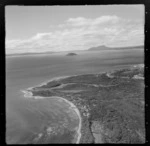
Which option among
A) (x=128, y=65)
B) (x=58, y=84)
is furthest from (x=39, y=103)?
(x=128, y=65)

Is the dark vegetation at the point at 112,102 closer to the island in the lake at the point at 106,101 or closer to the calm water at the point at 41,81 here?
the island in the lake at the point at 106,101

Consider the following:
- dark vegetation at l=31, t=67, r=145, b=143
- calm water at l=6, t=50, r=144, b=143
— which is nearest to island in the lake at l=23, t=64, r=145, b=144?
dark vegetation at l=31, t=67, r=145, b=143

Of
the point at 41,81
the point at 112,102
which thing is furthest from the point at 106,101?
the point at 41,81

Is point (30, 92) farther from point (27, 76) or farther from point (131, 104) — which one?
point (131, 104)

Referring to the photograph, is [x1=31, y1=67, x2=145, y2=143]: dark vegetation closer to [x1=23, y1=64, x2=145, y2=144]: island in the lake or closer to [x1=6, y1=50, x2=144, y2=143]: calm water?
[x1=23, y1=64, x2=145, y2=144]: island in the lake

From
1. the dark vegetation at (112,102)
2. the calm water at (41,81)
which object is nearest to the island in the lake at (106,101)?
the dark vegetation at (112,102)
